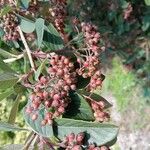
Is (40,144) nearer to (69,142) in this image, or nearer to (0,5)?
(69,142)

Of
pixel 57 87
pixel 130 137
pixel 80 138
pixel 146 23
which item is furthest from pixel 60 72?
pixel 130 137

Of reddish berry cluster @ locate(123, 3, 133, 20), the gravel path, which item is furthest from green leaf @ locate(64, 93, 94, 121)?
the gravel path

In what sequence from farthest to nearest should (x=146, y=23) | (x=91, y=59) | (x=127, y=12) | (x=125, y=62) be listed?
(x=125, y=62) < (x=146, y=23) < (x=127, y=12) < (x=91, y=59)

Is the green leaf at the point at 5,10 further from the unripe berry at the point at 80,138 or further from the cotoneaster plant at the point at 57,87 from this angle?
the unripe berry at the point at 80,138

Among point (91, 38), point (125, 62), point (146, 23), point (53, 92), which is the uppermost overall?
point (146, 23)

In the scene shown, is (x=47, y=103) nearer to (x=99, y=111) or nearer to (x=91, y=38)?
(x=99, y=111)

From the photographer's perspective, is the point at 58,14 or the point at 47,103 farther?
the point at 58,14

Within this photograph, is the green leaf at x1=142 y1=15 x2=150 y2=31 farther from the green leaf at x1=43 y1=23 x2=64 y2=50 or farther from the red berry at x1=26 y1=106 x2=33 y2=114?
the red berry at x1=26 y1=106 x2=33 y2=114
